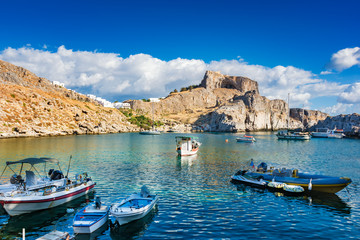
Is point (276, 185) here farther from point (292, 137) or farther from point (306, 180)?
point (292, 137)

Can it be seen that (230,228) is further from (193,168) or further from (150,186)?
(193,168)

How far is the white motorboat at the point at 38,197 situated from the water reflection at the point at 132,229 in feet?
26.5

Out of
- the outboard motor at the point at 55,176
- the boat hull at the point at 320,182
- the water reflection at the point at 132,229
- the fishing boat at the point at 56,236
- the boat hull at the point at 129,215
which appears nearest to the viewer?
the fishing boat at the point at 56,236

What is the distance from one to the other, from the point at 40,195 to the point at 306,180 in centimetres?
2927

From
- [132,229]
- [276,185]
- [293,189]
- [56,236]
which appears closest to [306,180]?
[293,189]

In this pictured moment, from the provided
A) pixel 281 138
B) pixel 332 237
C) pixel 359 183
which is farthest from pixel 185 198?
pixel 281 138

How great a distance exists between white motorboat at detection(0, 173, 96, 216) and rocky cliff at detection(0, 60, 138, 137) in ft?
309

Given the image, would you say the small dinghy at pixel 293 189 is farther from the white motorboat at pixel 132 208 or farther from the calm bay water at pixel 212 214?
the white motorboat at pixel 132 208

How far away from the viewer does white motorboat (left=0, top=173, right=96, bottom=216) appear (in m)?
20.0

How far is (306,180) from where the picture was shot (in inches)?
1120

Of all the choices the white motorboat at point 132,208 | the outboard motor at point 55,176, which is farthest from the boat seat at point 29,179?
the white motorboat at point 132,208

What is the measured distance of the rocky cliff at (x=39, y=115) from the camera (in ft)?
359

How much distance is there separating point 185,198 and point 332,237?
13156 mm

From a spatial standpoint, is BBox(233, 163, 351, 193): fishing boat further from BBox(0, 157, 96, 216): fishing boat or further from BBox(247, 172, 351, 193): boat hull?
BBox(0, 157, 96, 216): fishing boat
